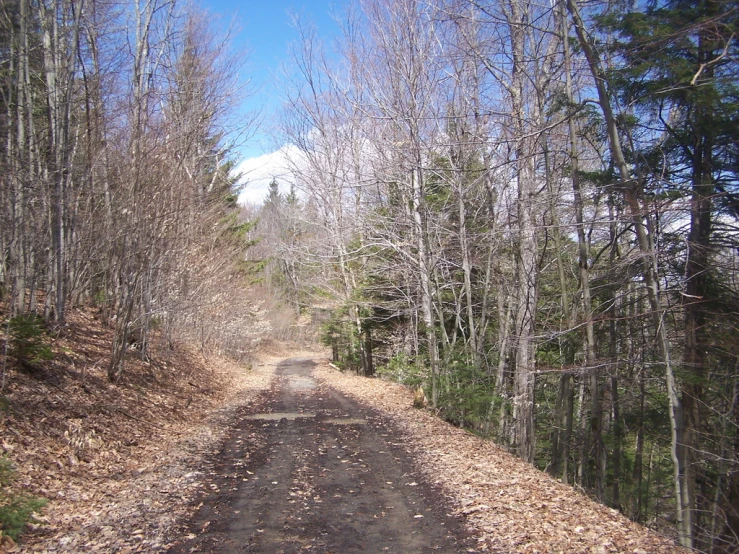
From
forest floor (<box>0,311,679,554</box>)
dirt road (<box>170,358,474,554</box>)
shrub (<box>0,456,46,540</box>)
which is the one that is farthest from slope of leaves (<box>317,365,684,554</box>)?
shrub (<box>0,456,46,540</box>)

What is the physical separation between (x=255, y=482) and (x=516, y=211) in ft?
26.7

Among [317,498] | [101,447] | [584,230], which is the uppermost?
[584,230]

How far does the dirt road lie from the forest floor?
2 centimetres

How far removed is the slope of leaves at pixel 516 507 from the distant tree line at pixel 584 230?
1762 mm

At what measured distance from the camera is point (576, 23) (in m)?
7.15

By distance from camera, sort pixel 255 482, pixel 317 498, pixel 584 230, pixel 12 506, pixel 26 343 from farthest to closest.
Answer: pixel 584 230 → pixel 26 343 → pixel 255 482 → pixel 317 498 → pixel 12 506

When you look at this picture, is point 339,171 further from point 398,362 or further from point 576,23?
point 576,23

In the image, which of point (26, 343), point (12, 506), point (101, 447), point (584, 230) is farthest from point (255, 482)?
point (584, 230)

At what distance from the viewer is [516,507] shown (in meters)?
5.70

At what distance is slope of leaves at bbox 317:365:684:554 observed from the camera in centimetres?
488

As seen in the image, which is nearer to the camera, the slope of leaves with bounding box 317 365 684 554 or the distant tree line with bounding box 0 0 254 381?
the slope of leaves with bounding box 317 365 684 554

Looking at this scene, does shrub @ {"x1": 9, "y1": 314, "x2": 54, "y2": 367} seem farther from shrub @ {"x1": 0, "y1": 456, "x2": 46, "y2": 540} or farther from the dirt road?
the dirt road

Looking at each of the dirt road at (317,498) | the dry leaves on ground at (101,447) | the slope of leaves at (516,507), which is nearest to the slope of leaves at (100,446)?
the dry leaves on ground at (101,447)

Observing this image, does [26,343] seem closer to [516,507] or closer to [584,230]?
[516,507]
